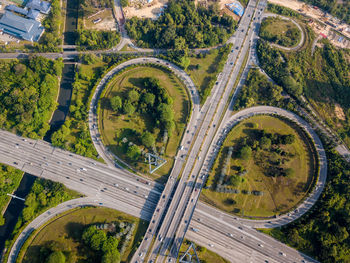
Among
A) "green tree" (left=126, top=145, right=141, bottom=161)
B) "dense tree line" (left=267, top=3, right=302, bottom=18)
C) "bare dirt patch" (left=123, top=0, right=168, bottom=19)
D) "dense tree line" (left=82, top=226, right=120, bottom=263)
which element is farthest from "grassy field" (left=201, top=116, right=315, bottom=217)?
"bare dirt patch" (left=123, top=0, right=168, bottom=19)

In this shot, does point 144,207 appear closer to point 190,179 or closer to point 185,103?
point 190,179

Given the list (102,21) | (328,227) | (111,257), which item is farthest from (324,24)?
(111,257)

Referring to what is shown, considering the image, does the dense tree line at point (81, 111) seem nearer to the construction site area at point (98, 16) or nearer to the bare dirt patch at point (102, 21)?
the bare dirt patch at point (102, 21)

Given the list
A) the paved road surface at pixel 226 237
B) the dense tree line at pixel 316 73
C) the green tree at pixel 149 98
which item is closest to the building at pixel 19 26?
the green tree at pixel 149 98

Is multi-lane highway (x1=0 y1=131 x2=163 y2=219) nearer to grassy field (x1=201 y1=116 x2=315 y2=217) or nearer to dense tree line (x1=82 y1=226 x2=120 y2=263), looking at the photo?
dense tree line (x1=82 y1=226 x2=120 y2=263)

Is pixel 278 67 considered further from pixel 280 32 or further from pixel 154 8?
pixel 154 8

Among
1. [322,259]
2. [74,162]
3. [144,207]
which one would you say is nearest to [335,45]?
[322,259]

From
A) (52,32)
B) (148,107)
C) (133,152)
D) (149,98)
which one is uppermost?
(52,32)
